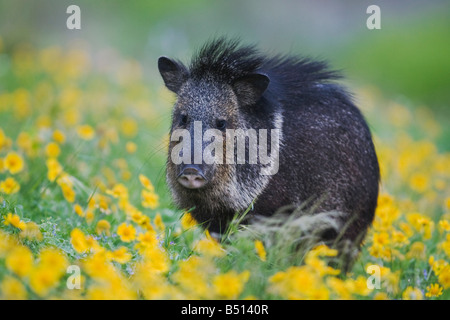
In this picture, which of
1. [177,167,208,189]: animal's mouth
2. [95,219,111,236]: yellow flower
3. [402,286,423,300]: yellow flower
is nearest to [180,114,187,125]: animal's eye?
[177,167,208,189]: animal's mouth

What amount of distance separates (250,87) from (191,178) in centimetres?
95

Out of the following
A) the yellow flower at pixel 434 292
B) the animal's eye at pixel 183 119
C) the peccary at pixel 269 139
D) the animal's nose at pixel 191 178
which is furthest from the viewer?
the animal's eye at pixel 183 119

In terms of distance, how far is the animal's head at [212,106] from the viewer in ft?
15.1

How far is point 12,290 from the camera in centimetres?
284

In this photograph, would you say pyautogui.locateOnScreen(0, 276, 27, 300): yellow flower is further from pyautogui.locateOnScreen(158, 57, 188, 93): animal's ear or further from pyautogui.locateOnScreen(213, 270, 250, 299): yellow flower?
pyautogui.locateOnScreen(158, 57, 188, 93): animal's ear

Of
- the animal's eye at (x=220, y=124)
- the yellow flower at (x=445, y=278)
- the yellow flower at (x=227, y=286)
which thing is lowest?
the yellow flower at (x=445, y=278)

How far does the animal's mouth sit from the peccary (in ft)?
0.35

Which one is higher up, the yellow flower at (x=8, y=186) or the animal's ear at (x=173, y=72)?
the animal's ear at (x=173, y=72)

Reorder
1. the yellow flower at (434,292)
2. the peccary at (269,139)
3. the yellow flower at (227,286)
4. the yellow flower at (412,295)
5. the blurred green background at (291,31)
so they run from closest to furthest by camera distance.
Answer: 1. the yellow flower at (227,286)
2. the yellow flower at (412,295)
3. the yellow flower at (434,292)
4. the peccary at (269,139)
5. the blurred green background at (291,31)

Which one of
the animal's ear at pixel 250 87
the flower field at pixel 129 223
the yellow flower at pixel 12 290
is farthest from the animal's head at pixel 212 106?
the yellow flower at pixel 12 290

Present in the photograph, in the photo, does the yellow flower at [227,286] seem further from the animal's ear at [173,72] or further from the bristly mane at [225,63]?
the animal's ear at [173,72]

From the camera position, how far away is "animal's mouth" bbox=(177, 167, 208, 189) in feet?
14.3

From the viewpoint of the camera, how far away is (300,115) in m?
5.00
